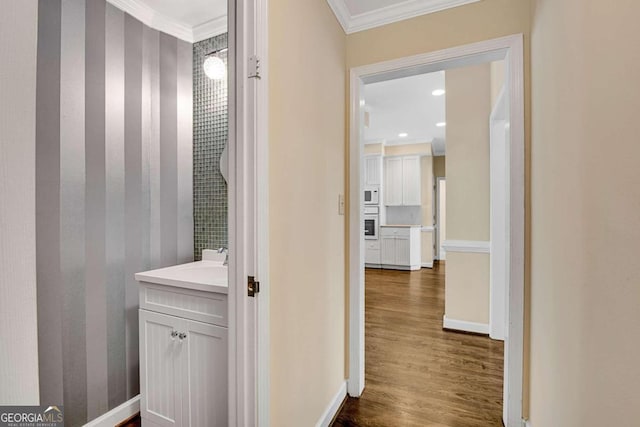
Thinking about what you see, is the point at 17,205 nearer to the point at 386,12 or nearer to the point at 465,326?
the point at 386,12

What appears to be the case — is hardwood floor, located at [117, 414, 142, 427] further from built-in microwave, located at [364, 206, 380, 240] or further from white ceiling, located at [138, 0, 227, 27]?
built-in microwave, located at [364, 206, 380, 240]

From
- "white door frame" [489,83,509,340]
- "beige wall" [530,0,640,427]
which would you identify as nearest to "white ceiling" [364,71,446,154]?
"white door frame" [489,83,509,340]

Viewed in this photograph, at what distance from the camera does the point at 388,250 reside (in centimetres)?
641

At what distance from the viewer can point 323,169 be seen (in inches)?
64.2

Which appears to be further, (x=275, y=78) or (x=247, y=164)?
(x=275, y=78)

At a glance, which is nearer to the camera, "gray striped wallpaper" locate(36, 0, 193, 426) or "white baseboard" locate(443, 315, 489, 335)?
"gray striped wallpaper" locate(36, 0, 193, 426)

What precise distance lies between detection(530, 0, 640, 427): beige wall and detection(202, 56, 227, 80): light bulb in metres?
1.84

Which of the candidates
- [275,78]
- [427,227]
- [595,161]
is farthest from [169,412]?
[427,227]

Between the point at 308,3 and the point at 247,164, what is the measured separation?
0.99 meters

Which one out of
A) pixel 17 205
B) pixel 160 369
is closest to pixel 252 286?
pixel 17 205

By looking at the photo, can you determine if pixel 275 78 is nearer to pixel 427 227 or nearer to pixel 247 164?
pixel 247 164

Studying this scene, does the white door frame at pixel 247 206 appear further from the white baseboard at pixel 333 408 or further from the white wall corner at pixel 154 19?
the white wall corner at pixel 154 19

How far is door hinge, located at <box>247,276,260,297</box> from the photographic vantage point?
3.45 ft

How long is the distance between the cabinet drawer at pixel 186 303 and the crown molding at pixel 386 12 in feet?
5.85
